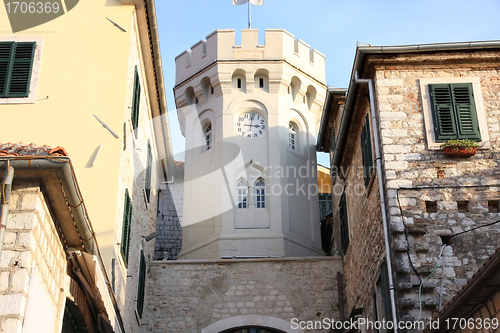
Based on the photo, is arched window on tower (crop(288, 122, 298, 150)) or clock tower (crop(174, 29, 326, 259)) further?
arched window on tower (crop(288, 122, 298, 150))

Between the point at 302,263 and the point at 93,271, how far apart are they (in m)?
10.6

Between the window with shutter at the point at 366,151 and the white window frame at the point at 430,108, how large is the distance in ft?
3.80

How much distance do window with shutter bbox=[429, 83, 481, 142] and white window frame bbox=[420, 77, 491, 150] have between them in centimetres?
6

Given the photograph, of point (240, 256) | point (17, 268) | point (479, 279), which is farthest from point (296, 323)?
point (17, 268)

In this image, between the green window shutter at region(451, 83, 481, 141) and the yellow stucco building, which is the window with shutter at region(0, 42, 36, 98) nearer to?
the yellow stucco building

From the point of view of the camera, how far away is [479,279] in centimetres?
735

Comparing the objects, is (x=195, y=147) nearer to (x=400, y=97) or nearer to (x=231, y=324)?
(x=231, y=324)

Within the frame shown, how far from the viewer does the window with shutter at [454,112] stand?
12547mm

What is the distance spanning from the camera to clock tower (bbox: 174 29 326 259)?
21.5 m

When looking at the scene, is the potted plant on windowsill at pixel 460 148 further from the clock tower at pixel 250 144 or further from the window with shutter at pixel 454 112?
the clock tower at pixel 250 144

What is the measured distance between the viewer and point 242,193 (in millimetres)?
22281

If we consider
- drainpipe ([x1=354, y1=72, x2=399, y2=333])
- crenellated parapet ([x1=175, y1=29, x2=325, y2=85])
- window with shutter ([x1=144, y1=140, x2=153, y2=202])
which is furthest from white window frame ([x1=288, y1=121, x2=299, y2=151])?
drainpipe ([x1=354, y1=72, x2=399, y2=333])

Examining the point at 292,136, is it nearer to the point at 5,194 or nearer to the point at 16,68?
the point at 16,68

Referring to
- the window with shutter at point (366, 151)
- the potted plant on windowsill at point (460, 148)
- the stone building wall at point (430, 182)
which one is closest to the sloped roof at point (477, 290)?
the stone building wall at point (430, 182)
